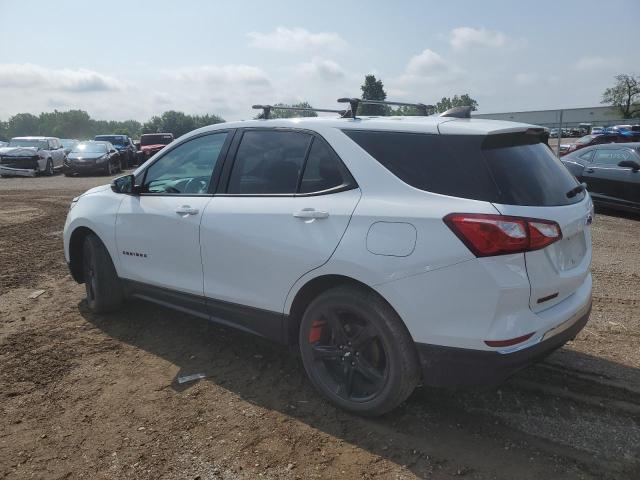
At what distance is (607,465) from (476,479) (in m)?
0.69

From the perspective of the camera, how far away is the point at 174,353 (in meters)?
3.97

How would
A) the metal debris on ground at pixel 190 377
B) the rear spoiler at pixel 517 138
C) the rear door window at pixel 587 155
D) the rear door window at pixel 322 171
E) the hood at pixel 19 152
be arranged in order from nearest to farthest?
the rear spoiler at pixel 517 138, the rear door window at pixel 322 171, the metal debris on ground at pixel 190 377, the rear door window at pixel 587 155, the hood at pixel 19 152

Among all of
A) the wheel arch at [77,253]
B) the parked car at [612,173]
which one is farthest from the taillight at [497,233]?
the parked car at [612,173]

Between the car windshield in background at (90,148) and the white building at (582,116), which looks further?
the white building at (582,116)

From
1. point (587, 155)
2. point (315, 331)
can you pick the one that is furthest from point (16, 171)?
point (315, 331)

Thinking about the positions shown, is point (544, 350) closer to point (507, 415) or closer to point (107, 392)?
point (507, 415)

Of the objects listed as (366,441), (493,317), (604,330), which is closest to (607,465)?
(493,317)

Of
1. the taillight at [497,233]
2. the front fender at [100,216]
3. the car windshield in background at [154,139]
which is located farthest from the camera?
the car windshield in background at [154,139]

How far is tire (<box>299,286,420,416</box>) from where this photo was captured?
9.05ft

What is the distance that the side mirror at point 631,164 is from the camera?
948 centimetres

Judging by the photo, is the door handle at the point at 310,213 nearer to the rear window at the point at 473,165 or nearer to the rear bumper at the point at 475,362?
the rear window at the point at 473,165

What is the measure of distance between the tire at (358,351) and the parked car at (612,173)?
341 inches

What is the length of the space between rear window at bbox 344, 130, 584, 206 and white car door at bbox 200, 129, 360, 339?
29cm

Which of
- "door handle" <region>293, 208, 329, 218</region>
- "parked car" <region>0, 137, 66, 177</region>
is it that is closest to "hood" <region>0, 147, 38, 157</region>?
"parked car" <region>0, 137, 66, 177</region>
